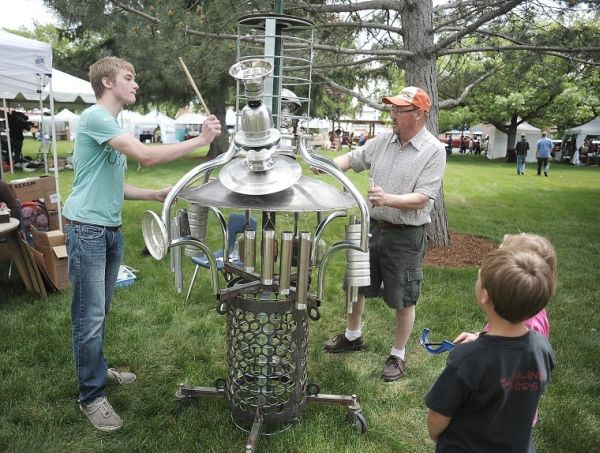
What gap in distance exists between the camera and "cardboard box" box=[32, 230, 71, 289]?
4294 mm

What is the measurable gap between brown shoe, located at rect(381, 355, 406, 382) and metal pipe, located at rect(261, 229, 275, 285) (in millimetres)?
1448

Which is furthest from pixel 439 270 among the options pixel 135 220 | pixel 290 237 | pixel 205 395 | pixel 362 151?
pixel 135 220

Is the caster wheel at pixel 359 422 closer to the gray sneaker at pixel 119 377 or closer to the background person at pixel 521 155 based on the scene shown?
the gray sneaker at pixel 119 377

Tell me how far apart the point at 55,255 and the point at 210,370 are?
2.05m

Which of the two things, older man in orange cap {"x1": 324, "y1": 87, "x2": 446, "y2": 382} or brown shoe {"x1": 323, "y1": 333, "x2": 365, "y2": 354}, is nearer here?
older man in orange cap {"x1": 324, "y1": 87, "x2": 446, "y2": 382}

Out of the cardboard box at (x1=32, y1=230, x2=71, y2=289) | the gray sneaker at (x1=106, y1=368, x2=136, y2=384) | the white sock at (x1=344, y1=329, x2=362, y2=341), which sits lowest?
the gray sneaker at (x1=106, y1=368, x2=136, y2=384)

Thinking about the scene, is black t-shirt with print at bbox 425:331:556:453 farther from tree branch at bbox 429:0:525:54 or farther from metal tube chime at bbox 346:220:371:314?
tree branch at bbox 429:0:525:54

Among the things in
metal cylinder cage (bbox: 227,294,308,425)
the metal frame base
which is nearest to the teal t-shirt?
metal cylinder cage (bbox: 227,294,308,425)

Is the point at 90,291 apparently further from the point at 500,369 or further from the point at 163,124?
the point at 163,124

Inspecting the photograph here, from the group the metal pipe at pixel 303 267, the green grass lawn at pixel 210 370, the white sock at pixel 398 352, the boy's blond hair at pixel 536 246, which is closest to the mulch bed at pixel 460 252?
the green grass lawn at pixel 210 370

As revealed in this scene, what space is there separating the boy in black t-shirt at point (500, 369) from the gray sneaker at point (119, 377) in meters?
2.05

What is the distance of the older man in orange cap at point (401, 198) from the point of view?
2.73 m

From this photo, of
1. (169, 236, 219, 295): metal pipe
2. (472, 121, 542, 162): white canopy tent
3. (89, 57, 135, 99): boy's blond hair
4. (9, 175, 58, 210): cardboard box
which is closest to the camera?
(169, 236, 219, 295): metal pipe

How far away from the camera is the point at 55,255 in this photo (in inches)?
169
